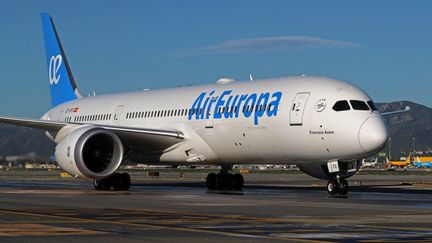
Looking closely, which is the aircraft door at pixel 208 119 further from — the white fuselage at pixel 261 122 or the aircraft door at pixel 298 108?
the aircraft door at pixel 298 108

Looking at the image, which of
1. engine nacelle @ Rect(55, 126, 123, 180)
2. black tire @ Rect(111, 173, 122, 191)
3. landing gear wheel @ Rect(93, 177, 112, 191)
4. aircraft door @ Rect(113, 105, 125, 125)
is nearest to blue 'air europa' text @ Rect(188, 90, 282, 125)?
engine nacelle @ Rect(55, 126, 123, 180)

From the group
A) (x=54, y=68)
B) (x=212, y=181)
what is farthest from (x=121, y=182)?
(x=54, y=68)

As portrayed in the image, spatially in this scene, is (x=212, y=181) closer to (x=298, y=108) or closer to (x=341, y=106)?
(x=298, y=108)

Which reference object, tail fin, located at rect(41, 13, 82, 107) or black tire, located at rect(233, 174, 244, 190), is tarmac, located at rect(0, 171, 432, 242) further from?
tail fin, located at rect(41, 13, 82, 107)

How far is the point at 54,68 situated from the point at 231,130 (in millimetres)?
18264

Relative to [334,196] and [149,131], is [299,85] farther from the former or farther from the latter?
[149,131]

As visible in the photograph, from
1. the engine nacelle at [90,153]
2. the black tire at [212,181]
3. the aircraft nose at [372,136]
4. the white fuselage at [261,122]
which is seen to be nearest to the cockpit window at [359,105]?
the white fuselage at [261,122]

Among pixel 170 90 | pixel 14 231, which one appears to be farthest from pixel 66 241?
pixel 170 90

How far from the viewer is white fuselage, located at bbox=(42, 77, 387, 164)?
1120 inches

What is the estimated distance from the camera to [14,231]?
14.5 meters

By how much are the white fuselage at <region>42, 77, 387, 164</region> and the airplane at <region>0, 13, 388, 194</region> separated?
36 mm

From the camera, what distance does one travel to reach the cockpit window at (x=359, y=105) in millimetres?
28797

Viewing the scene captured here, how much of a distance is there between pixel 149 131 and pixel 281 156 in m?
5.84

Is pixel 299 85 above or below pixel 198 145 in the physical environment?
above
